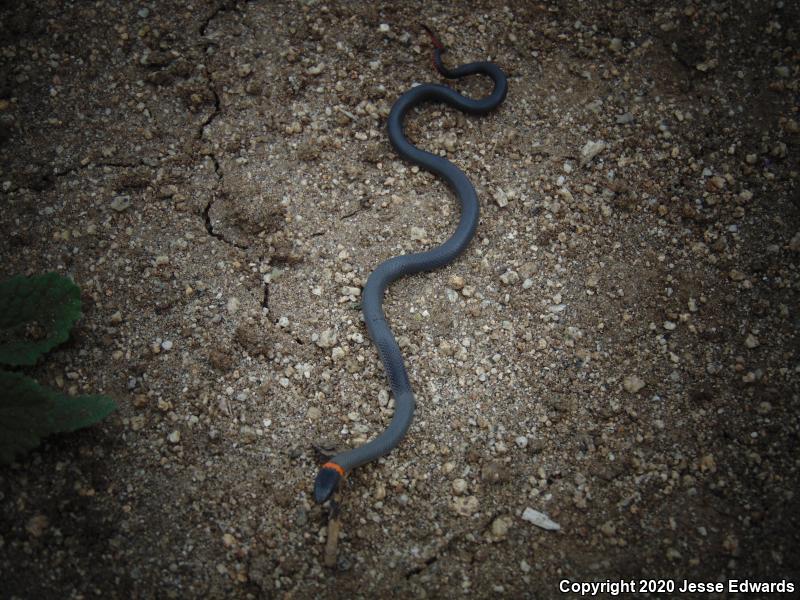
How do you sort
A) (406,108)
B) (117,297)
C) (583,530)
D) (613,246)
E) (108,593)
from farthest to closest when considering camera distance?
(406,108)
(613,246)
(117,297)
(583,530)
(108,593)

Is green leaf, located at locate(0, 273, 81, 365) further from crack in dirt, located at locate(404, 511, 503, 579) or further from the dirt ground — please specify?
crack in dirt, located at locate(404, 511, 503, 579)

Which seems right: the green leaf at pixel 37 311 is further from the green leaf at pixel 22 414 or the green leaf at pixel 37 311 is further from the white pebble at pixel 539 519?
the white pebble at pixel 539 519

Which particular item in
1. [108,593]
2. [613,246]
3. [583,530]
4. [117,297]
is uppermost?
[613,246]

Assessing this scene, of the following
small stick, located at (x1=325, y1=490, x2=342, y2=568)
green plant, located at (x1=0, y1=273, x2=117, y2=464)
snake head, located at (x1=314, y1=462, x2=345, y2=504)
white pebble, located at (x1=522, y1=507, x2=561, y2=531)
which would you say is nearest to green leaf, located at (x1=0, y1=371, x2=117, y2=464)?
green plant, located at (x1=0, y1=273, x2=117, y2=464)

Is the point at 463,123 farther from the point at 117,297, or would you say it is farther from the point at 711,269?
the point at 117,297

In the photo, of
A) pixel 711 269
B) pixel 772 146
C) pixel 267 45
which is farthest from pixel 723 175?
pixel 267 45

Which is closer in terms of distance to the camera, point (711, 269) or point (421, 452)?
point (421, 452)

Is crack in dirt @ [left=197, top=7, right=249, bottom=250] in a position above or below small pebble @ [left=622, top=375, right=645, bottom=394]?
above
